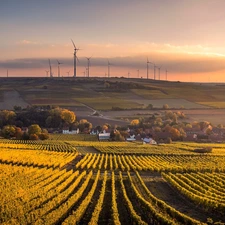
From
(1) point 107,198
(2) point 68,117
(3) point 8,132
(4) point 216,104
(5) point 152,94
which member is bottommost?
(3) point 8,132

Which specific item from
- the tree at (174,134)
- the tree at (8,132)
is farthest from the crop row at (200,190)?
the tree at (174,134)

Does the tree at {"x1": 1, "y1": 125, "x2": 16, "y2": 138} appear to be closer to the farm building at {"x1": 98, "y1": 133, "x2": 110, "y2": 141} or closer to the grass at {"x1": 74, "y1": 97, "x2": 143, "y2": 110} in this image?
the farm building at {"x1": 98, "y1": 133, "x2": 110, "y2": 141}

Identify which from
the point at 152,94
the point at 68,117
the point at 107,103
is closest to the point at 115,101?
the point at 107,103

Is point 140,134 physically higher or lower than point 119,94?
lower

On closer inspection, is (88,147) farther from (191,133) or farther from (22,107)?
(22,107)

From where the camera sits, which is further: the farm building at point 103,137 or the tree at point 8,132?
the farm building at point 103,137

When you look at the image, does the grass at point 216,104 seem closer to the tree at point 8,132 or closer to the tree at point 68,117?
the tree at point 68,117

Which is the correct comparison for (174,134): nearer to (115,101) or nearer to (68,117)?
(68,117)

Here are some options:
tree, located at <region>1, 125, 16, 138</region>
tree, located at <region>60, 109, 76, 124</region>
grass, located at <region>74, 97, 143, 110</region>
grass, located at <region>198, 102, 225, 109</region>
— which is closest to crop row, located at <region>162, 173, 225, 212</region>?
tree, located at <region>1, 125, 16, 138</region>

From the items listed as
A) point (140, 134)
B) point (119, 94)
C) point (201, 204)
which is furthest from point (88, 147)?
point (119, 94)

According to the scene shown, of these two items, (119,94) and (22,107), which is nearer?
(22,107)

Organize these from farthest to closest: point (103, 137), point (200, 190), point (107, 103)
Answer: point (107, 103) < point (103, 137) < point (200, 190)
